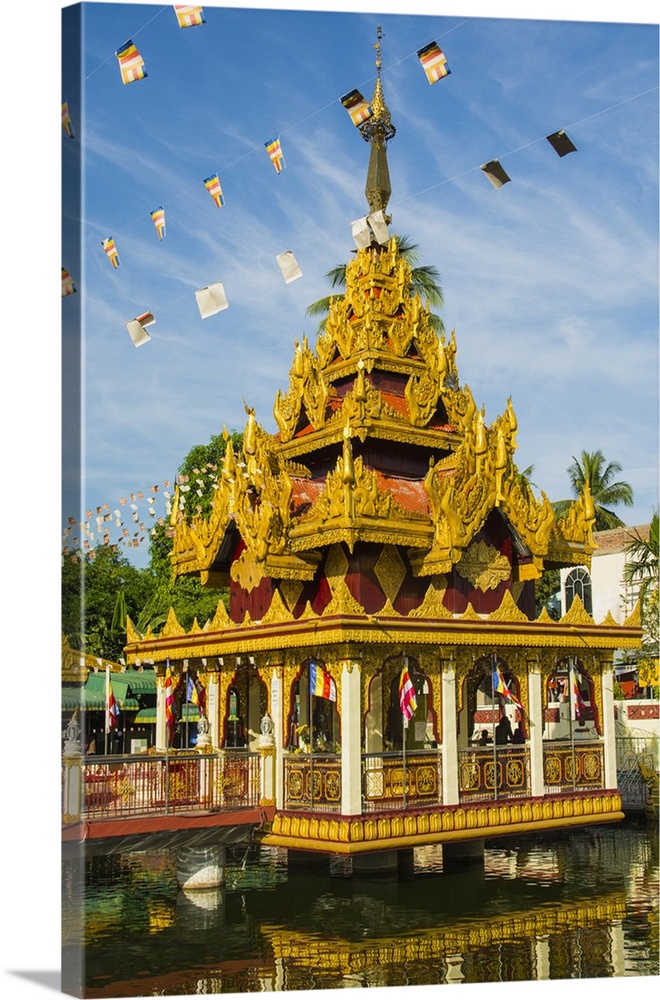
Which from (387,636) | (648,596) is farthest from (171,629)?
(648,596)

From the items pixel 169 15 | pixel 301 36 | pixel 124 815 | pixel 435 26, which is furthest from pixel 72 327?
pixel 124 815

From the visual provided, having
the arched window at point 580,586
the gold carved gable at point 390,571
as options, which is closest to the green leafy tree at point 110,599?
the gold carved gable at point 390,571

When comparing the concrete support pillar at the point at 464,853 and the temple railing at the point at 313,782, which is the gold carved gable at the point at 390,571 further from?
the concrete support pillar at the point at 464,853

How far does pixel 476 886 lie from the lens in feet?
53.6

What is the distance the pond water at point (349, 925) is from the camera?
11398mm

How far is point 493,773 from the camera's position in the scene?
53.5 ft

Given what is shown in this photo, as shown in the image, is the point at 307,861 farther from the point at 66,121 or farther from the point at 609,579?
the point at 609,579

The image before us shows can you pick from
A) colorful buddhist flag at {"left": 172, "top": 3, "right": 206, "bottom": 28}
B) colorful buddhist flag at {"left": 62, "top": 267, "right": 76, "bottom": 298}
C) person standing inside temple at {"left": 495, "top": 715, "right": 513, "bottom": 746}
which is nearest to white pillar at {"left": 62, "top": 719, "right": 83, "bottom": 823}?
colorful buddhist flag at {"left": 62, "top": 267, "right": 76, "bottom": 298}

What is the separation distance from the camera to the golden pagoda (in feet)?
49.5

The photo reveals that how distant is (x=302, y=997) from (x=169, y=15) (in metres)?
9.13

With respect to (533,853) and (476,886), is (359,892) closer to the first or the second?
(476,886)

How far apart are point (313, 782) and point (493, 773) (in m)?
2.81

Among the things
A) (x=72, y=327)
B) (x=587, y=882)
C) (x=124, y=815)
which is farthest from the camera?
(x=587, y=882)

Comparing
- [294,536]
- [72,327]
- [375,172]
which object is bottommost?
[294,536]
